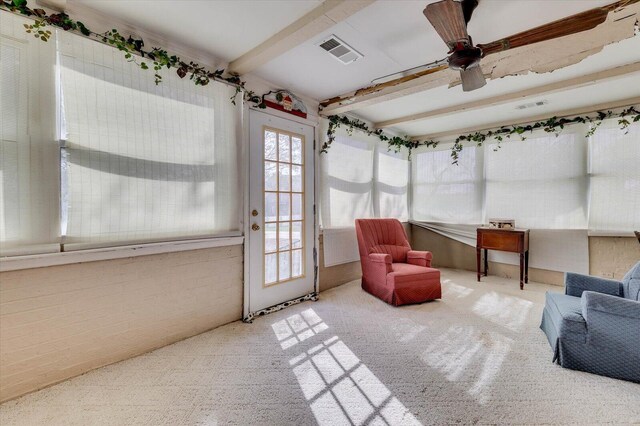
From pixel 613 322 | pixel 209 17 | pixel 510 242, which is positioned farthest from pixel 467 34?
pixel 510 242

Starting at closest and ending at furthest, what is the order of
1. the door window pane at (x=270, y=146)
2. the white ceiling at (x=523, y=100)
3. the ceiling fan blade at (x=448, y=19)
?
the ceiling fan blade at (x=448, y=19), the white ceiling at (x=523, y=100), the door window pane at (x=270, y=146)

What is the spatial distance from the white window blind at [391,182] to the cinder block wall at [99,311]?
2922 mm

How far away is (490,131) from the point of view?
15.0 feet

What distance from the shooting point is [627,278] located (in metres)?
2.24

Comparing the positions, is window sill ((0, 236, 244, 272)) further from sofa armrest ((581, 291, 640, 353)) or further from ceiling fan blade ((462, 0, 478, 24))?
sofa armrest ((581, 291, 640, 353))

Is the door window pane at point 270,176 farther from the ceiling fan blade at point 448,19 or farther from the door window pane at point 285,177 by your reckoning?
the ceiling fan blade at point 448,19

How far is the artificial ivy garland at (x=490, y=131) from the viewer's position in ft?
11.7

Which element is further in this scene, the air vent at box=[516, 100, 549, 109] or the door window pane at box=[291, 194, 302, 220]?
the air vent at box=[516, 100, 549, 109]

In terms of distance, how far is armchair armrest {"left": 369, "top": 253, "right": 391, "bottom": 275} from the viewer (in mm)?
3365

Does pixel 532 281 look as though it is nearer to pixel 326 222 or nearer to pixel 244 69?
pixel 326 222

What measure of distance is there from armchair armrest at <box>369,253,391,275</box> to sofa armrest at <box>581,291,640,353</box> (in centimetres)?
175

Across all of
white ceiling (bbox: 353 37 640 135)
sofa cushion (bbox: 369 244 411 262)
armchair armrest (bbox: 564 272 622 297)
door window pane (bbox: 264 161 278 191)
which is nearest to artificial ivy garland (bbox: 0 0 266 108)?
door window pane (bbox: 264 161 278 191)

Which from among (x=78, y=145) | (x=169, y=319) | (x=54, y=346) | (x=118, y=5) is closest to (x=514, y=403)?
(x=169, y=319)

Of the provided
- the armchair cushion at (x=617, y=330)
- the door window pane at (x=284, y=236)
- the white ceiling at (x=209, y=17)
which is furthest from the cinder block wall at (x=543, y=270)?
the white ceiling at (x=209, y=17)
